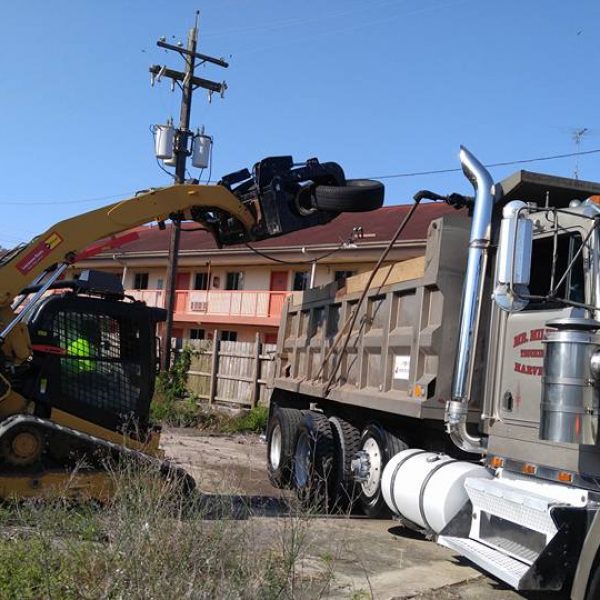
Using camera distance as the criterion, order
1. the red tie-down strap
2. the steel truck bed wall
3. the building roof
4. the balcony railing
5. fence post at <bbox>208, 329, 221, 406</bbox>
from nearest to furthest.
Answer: the steel truck bed wall < the red tie-down strap < fence post at <bbox>208, 329, 221, 406</bbox> < the building roof < the balcony railing

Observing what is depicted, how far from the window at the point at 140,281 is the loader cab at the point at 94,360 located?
3115 centimetres

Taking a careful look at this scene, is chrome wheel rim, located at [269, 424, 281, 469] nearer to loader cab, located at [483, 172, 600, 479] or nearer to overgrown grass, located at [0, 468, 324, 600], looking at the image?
loader cab, located at [483, 172, 600, 479]

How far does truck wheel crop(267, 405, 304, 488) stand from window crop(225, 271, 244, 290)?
24.3 m

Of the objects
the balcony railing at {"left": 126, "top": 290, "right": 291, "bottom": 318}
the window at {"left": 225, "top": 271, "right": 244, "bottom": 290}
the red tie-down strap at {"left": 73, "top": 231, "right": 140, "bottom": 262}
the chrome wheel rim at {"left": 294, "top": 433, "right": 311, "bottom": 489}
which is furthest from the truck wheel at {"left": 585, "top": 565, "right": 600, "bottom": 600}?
the window at {"left": 225, "top": 271, "right": 244, "bottom": 290}

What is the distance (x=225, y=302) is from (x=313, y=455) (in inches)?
1002

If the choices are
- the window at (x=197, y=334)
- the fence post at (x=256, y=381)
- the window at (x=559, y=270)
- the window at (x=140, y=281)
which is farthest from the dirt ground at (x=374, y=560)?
the window at (x=140, y=281)

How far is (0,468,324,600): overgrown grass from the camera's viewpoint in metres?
3.79

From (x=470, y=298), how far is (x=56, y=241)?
413 cm

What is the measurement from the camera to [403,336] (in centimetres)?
737

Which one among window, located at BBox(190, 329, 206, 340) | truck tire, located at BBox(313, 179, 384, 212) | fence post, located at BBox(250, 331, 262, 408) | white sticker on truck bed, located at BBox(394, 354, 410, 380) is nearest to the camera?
white sticker on truck bed, located at BBox(394, 354, 410, 380)

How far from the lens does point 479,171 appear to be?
20.8ft

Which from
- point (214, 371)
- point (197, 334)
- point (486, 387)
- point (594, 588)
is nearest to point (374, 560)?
point (486, 387)

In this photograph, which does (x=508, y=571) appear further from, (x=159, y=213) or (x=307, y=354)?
(x=307, y=354)

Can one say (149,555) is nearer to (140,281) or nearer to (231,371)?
(231,371)
